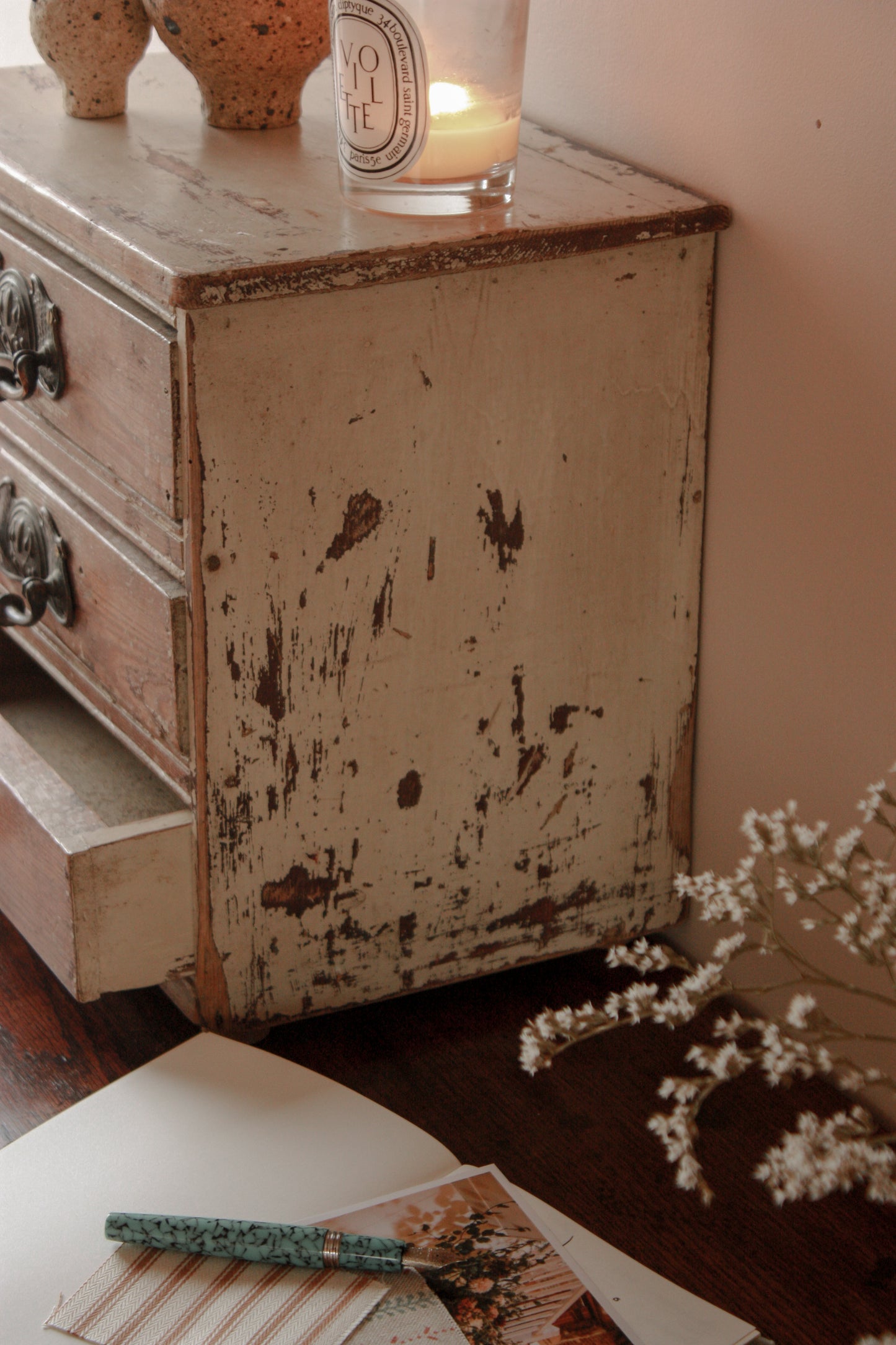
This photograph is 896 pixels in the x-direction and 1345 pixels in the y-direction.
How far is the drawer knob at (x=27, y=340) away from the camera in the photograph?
893mm

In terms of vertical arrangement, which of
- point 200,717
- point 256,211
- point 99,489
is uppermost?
point 256,211

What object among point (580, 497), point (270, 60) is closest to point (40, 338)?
point (270, 60)

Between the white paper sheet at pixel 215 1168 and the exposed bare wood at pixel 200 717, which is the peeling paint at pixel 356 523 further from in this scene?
the white paper sheet at pixel 215 1168

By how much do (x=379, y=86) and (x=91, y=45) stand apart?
32 centimetres

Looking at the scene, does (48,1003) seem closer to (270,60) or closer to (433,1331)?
(433,1331)

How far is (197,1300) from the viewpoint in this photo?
69cm

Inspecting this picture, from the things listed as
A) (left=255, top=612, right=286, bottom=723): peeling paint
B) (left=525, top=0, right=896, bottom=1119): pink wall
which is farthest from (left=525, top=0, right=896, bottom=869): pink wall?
(left=255, top=612, right=286, bottom=723): peeling paint

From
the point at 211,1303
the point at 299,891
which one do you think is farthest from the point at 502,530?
the point at 211,1303

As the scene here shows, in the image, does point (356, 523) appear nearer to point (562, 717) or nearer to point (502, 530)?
point (502, 530)

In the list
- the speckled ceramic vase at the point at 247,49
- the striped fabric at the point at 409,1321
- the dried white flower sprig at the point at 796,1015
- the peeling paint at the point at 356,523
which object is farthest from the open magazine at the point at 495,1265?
the speckled ceramic vase at the point at 247,49

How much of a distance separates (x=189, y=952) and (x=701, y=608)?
1.41 ft

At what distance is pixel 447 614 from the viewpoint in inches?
35.3

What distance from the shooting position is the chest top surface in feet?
2.50

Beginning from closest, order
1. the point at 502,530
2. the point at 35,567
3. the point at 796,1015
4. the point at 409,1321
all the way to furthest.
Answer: the point at 796,1015 → the point at 409,1321 → the point at 502,530 → the point at 35,567
